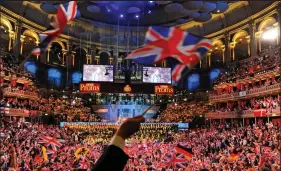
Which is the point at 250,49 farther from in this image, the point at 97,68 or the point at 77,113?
the point at 77,113

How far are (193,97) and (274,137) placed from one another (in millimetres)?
29694

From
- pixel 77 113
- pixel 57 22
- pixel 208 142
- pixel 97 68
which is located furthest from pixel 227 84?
pixel 57 22

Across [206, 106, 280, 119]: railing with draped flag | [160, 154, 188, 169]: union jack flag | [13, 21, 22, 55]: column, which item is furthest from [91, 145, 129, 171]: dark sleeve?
[13, 21, 22, 55]: column

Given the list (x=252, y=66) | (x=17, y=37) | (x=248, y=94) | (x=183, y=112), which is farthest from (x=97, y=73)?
(x=252, y=66)

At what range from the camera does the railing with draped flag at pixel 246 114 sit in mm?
27091

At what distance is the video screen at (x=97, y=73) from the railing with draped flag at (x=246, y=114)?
1528 centimetres

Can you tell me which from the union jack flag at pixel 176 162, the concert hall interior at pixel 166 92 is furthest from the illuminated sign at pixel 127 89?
the union jack flag at pixel 176 162

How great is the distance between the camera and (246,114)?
109 feet

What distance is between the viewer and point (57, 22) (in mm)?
4941

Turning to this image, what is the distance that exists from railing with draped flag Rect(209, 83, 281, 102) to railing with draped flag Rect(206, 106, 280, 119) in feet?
6.58

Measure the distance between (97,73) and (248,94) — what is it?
17.4 metres

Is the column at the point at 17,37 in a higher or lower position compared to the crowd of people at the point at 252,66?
higher

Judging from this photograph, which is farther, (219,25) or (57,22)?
(219,25)

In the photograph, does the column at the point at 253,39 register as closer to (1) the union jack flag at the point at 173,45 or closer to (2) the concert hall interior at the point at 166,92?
(2) the concert hall interior at the point at 166,92
